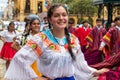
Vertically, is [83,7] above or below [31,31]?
below

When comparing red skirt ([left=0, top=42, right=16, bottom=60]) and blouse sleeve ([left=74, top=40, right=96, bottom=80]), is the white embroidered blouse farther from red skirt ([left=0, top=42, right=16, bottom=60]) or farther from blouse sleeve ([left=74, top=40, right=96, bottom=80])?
red skirt ([left=0, top=42, right=16, bottom=60])

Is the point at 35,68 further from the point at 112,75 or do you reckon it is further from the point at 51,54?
the point at 112,75

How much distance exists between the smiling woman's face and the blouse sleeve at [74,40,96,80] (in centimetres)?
35

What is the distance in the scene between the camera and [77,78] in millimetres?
4730

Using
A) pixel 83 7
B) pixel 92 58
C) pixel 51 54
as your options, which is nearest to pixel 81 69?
pixel 51 54

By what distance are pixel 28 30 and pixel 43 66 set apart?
9.35 feet

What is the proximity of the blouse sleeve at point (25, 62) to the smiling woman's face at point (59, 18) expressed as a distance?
0.23 meters

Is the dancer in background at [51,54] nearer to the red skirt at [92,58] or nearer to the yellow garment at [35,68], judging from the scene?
the yellow garment at [35,68]

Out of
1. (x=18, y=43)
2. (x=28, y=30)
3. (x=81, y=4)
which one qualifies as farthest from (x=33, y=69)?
(x=81, y=4)

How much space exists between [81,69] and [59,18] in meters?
0.63

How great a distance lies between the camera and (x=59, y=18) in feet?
14.7

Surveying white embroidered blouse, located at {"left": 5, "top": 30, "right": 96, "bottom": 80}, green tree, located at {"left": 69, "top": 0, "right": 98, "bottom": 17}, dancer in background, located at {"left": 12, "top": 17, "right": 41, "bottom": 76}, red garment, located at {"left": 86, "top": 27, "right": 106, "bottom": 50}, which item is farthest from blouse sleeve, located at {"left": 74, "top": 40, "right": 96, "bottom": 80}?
green tree, located at {"left": 69, "top": 0, "right": 98, "bottom": 17}

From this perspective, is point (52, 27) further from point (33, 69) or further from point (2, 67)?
point (2, 67)

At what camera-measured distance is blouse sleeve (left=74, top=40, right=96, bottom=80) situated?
4695 mm
